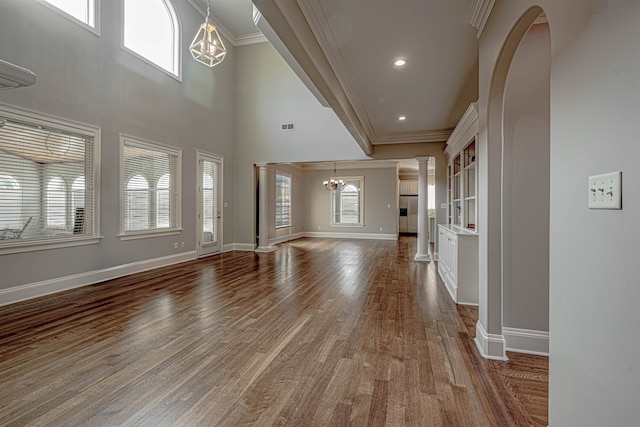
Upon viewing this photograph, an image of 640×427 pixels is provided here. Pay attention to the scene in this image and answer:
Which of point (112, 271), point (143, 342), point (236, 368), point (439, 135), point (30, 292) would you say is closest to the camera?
point (236, 368)

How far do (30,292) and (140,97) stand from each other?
11.2 ft

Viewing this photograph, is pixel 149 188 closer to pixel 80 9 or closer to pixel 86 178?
pixel 86 178

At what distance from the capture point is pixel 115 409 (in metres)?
1.73

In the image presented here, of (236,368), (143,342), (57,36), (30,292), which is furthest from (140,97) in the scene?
(236,368)

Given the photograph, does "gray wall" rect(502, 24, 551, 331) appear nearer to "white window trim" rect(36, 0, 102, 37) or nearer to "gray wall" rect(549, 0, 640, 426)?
"gray wall" rect(549, 0, 640, 426)

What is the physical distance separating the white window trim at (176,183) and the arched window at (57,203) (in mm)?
802

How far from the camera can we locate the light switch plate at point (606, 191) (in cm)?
93

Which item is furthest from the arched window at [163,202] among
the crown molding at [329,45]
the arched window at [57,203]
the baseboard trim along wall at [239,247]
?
the crown molding at [329,45]

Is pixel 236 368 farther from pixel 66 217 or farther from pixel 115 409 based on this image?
pixel 66 217

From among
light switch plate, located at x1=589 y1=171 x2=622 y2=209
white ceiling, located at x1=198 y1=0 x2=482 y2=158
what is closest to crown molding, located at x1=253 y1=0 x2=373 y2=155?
white ceiling, located at x1=198 y1=0 x2=482 y2=158

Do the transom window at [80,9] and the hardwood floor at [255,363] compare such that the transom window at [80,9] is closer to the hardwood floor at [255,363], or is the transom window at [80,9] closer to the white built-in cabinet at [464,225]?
the hardwood floor at [255,363]

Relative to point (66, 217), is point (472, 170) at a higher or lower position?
higher

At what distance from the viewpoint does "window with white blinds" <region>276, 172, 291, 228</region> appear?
9.68 metres

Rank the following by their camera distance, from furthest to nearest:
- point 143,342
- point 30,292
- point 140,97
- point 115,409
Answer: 1. point 140,97
2. point 30,292
3. point 143,342
4. point 115,409
